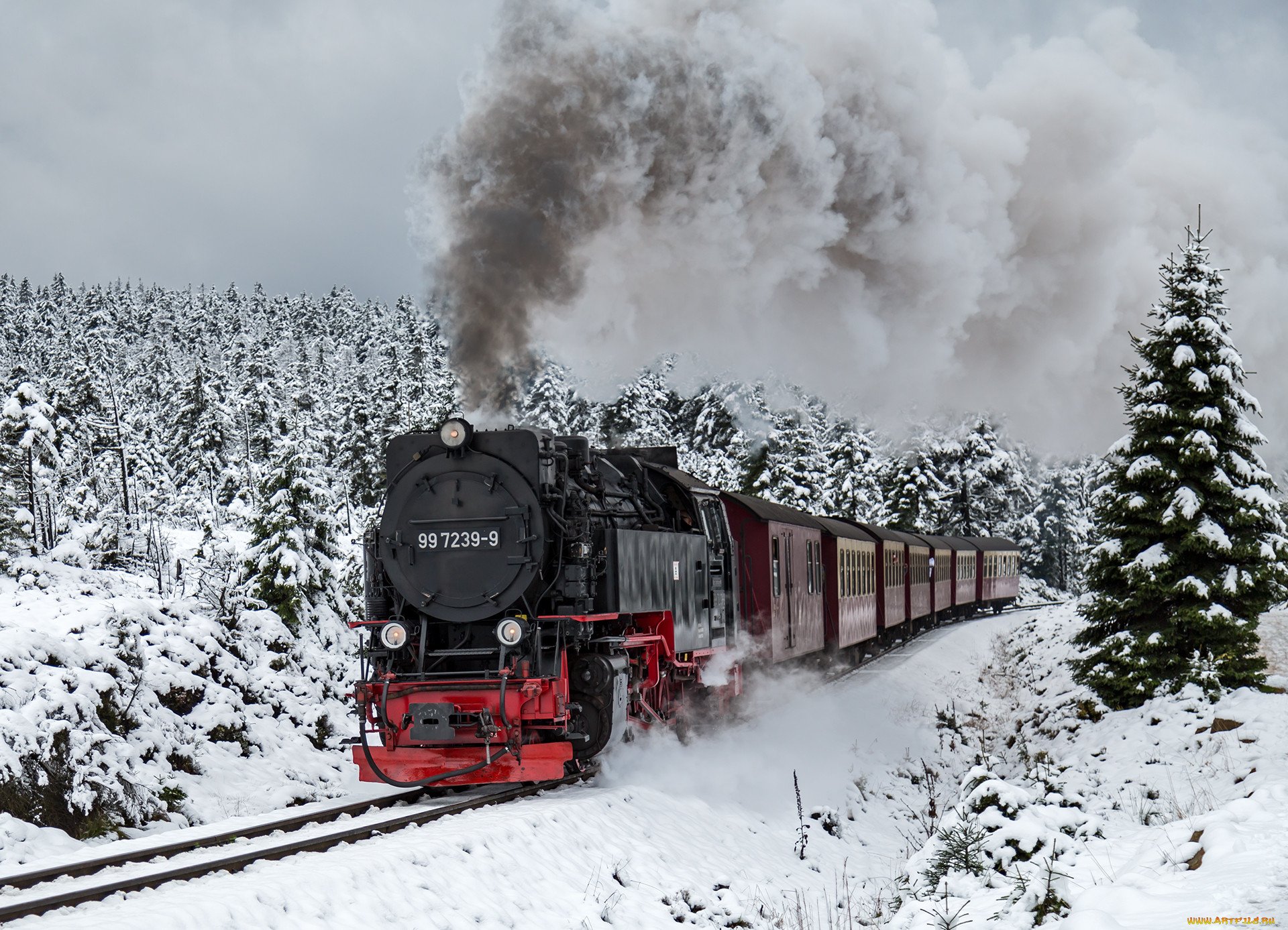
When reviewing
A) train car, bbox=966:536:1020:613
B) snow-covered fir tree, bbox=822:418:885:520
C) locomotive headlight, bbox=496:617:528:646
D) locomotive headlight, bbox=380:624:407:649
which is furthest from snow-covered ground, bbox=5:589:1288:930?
snow-covered fir tree, bbox=822:418:885:520

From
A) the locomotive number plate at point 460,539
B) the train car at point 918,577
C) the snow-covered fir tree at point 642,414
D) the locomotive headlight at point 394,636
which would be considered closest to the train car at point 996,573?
the train car at point 918,577

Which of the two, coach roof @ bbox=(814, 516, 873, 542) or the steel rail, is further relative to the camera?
coach roof @ bbox=(814, 516, 873, 542)

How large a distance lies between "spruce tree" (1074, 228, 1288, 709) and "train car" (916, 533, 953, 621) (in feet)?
52.4

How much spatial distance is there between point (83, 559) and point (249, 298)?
14208cm

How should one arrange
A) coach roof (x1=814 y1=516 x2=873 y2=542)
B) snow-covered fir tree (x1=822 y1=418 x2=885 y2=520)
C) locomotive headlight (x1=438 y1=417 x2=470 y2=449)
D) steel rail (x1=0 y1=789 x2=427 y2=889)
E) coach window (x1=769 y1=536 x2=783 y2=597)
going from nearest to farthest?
1. steel rail (x1=0 y1=789 x2=427 y2=889)
2. locomotive headlight (x1=438 y1=417 x2=470 y2=449)
3. coach window (x1=769 y1=536 x2=783 y2=597)
4. coach roof (x1=814 y1=516 x2=873 y2=542)
5. snow-covered fir tree (x1=822 y1=418 x2=885 y2=520)

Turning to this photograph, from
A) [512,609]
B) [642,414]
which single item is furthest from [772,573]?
[642,414]

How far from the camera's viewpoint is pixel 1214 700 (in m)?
13.2

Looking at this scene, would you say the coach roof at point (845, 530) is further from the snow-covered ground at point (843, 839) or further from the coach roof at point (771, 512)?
the snow-covered ground at point (843, 839)

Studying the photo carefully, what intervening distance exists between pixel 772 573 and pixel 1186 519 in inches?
216

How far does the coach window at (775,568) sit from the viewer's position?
15.5 m

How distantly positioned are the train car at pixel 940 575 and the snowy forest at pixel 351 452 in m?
5.15

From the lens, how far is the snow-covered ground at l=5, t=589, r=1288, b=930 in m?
5.80

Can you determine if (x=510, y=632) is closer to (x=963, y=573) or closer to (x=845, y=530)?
(x=845, y=530)

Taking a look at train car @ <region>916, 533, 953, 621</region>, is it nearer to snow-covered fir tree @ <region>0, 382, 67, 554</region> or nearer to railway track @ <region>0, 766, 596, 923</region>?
snow-covered fir tree @ <region>0, 382, 67, 554</region>
